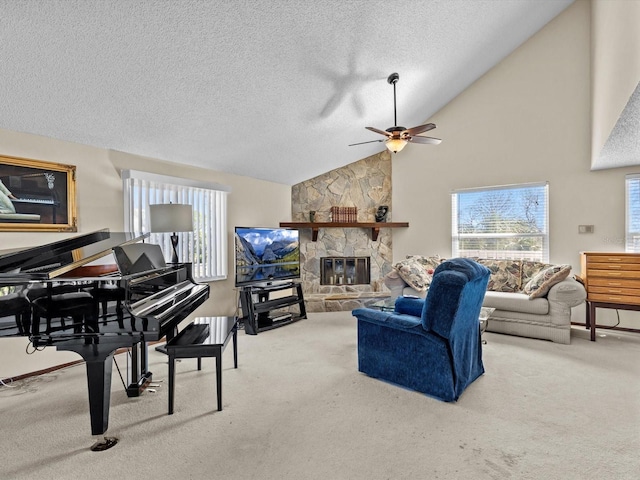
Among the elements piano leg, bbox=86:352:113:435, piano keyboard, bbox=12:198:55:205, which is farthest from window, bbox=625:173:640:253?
piano keyboard, bbox=12:198:55:205

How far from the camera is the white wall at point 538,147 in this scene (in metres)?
4.59

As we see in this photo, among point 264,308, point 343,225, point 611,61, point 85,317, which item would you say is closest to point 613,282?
point 611,61

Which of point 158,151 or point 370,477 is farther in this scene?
point 158,151

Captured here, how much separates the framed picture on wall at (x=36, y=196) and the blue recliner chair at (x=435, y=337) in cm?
280

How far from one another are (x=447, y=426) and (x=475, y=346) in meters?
0.94

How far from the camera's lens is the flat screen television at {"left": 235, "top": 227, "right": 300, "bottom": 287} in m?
4.60

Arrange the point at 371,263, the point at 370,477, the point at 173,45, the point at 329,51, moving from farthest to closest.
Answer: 1. the point at 371,263
2. the point at 329,51
3. the point at 173,45
4. the point at 370,477

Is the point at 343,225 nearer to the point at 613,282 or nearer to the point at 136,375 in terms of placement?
the point at 613,282

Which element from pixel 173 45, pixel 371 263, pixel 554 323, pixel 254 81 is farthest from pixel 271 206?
pixel 554 323

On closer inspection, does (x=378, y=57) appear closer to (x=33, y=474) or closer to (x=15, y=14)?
(x=15, y=14)

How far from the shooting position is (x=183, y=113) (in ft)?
11.3

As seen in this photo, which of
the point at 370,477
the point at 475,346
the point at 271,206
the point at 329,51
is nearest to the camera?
the point at 370,477

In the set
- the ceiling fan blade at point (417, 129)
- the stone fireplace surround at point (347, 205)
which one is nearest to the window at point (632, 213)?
the ceiling fan blade at point (417, 129)

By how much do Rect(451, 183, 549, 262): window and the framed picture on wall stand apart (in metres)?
5.05
